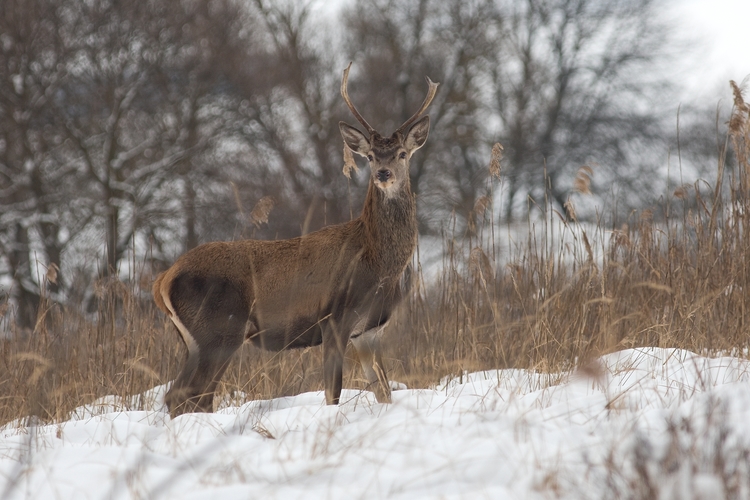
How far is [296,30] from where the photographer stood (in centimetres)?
2097

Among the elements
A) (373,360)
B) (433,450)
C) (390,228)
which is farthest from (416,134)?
(433,450)

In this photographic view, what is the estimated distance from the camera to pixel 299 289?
5.66m

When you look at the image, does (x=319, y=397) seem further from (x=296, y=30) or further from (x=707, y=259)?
(x=296, y=30)

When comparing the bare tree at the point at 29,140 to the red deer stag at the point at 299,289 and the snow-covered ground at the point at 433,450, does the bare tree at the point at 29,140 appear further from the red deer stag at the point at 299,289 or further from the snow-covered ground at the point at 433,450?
the snow-covered ground at the point at 433,450

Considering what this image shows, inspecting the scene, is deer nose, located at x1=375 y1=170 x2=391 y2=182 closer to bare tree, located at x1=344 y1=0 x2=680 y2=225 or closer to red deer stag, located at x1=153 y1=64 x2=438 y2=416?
red deer stag, located at x1=153 y1=64 x2=438 y2=416

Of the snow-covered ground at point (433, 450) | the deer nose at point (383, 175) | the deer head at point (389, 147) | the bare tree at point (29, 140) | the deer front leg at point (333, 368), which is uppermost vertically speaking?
the bare tree at point (29, 140)

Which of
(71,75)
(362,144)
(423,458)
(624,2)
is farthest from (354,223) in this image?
(624,2)

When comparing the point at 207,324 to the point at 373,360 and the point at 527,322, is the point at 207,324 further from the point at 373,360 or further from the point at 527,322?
the point at 527,322

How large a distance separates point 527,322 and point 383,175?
1359 millimetres

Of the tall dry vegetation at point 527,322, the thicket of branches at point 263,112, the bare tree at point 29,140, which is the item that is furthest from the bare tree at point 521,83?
the tall dry vegetation at point 527,322

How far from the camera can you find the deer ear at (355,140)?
246 inches

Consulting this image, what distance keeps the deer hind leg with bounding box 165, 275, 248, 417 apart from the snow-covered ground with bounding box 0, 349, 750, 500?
0.93 metres

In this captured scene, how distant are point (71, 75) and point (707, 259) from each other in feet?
43.5

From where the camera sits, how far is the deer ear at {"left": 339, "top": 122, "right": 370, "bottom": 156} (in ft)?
20.5
